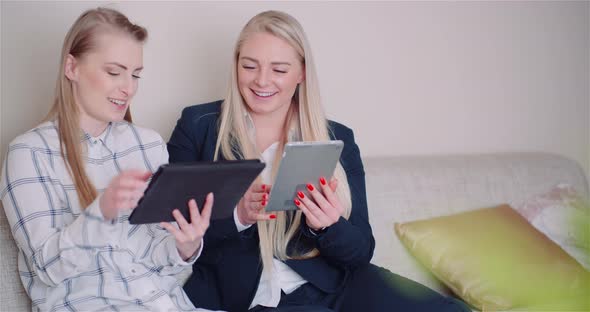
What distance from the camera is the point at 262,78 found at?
1.94 metres

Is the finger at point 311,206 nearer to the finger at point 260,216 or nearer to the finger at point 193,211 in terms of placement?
the finger at point 260,216

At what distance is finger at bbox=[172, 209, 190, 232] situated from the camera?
1543 mm

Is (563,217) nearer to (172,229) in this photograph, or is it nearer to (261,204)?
(261,204)

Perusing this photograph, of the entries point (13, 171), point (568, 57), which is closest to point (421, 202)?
point (568, 57)

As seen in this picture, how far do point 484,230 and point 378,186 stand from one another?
1.25ft

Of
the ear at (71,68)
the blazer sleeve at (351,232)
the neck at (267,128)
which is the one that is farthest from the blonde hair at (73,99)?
the blazer sleeve at (351,232)

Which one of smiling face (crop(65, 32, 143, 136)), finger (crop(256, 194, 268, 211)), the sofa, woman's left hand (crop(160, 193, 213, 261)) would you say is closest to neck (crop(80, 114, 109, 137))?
smiling face (crop(65, 32, 143, 136))

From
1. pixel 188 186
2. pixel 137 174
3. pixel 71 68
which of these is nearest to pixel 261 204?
pixel 188 186

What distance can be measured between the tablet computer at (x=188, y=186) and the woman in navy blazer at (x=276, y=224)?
9.3 inches

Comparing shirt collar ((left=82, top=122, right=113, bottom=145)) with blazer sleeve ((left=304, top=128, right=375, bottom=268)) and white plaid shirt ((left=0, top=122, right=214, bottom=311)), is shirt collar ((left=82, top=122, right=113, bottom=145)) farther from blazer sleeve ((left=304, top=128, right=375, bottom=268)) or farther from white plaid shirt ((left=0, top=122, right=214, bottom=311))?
blazer sleeve ((left=304, top=128, right=375, bottom=268))

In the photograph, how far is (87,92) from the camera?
5.49ft

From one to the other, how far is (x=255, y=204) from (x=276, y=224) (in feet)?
0.59

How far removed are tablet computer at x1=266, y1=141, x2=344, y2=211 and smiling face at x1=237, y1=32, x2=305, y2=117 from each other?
0.32 m

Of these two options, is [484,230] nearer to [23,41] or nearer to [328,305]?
[328,305]
